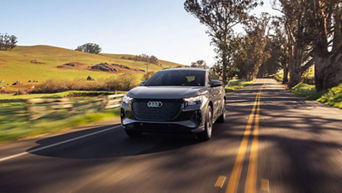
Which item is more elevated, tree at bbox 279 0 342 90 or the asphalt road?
tree at bbox 279 0 342 90

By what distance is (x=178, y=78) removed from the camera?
7.43 metres

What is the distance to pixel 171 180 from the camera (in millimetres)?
3990

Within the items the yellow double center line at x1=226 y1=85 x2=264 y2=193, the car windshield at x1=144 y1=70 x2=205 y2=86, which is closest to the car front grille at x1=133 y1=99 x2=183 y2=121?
the car windshield at x1=144 y1=70 x2=205 y2=86

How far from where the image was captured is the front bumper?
579cm

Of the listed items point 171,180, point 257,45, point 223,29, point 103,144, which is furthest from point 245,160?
point 257,45

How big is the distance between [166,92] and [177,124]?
798mm

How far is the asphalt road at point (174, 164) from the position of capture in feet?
12.5

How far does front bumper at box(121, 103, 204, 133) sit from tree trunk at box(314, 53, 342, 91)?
19.8 meters

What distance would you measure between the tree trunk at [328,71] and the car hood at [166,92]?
19.2 metres

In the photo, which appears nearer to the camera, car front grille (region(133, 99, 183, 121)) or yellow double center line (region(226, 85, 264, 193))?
yellow double center line (region(226, 85, 264, 193))

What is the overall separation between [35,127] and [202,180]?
22.5 ft

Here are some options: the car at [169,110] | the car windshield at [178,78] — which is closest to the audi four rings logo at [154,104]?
the car at [169,110]

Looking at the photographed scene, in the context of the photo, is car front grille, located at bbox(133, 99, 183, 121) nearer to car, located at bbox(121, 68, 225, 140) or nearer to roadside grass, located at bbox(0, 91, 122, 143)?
car, located at bbox(121, 68, 225, 140)

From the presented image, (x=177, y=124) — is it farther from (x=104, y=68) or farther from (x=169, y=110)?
(x=104, y=68)
